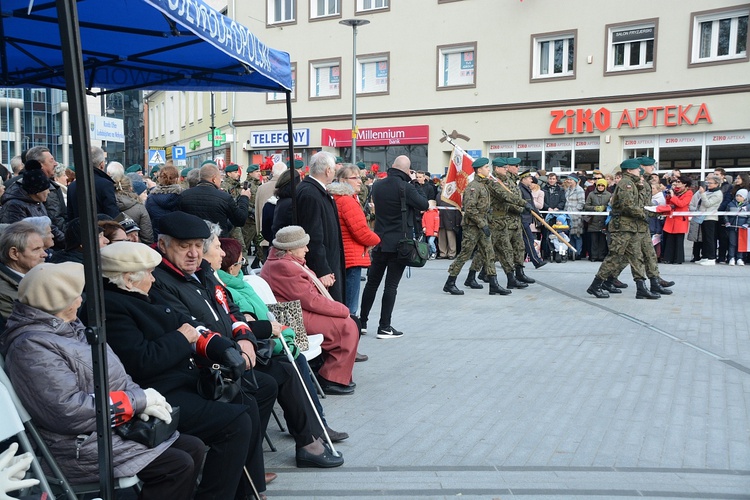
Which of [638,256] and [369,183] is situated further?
[369,183]

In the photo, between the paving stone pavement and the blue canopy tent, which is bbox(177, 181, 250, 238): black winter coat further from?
the paving stone pavement

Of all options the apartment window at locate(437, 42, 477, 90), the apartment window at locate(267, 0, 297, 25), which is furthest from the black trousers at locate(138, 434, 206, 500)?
the apartment window at locate(267, 0, 297, 25)

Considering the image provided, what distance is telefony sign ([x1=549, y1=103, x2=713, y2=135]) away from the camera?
2248 centimetres

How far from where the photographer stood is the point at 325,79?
30.0m

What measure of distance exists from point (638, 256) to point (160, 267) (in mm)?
8495

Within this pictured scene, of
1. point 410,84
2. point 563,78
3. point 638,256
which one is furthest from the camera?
point 410,84

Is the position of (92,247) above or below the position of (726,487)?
above

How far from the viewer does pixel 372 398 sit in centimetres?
621

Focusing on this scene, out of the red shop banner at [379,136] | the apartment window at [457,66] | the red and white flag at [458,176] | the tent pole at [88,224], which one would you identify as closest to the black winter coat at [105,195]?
the tent pole at [88,224]

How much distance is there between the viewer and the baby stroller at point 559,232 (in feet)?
55.4

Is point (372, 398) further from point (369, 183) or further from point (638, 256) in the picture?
point (369, 183)

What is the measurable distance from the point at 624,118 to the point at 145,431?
22506mm

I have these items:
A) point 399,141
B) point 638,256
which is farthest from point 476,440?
point 399,141

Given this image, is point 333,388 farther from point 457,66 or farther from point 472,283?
point 457,66
